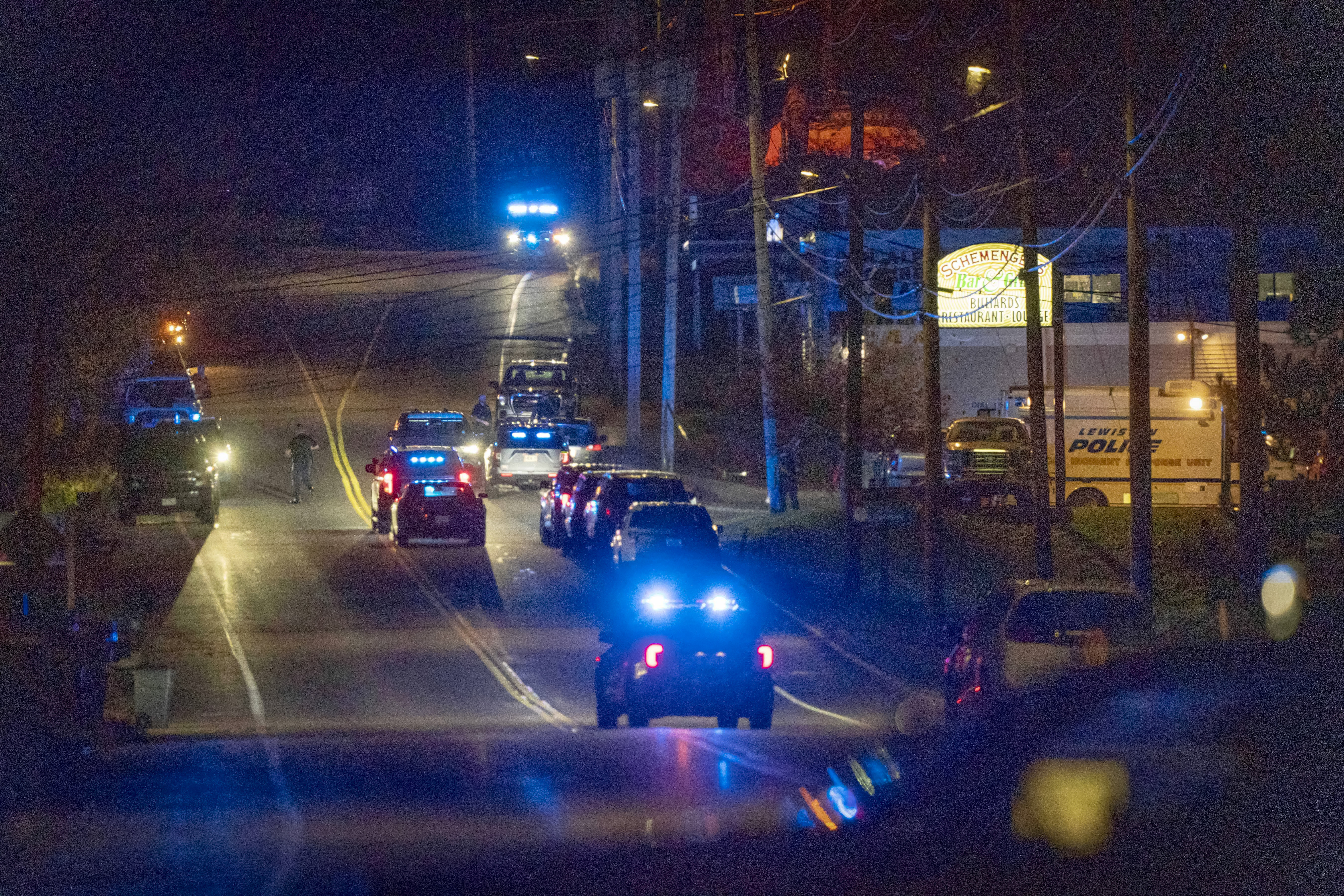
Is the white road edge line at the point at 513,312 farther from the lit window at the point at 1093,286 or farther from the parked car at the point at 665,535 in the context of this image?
the parked car at the point at 665,535

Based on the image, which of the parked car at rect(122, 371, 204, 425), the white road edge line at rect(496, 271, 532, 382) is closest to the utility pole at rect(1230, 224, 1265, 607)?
the parked car at rect(122, 371, 204, 425)

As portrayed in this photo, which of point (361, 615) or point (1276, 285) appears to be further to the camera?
point (1276, 285)

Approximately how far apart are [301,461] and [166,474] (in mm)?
5205

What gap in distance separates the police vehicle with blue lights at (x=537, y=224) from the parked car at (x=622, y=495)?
47.9 metres

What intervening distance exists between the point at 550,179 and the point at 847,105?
36168 millimetres

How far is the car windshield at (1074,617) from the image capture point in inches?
454

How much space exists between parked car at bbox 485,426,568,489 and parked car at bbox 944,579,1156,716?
2488cm

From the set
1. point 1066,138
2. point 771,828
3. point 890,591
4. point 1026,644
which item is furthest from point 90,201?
point 1066,138

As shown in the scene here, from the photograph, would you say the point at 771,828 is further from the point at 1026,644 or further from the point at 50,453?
the point at 50,453

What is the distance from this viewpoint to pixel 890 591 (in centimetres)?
2462

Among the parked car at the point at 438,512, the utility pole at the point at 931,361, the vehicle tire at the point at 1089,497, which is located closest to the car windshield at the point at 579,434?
the parked car at the point at 438,512

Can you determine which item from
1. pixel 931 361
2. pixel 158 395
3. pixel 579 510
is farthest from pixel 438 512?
pixel 158 395

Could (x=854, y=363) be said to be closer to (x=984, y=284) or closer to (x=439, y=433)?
(x=984, y=284)

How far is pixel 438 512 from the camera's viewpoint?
93.6 feet
